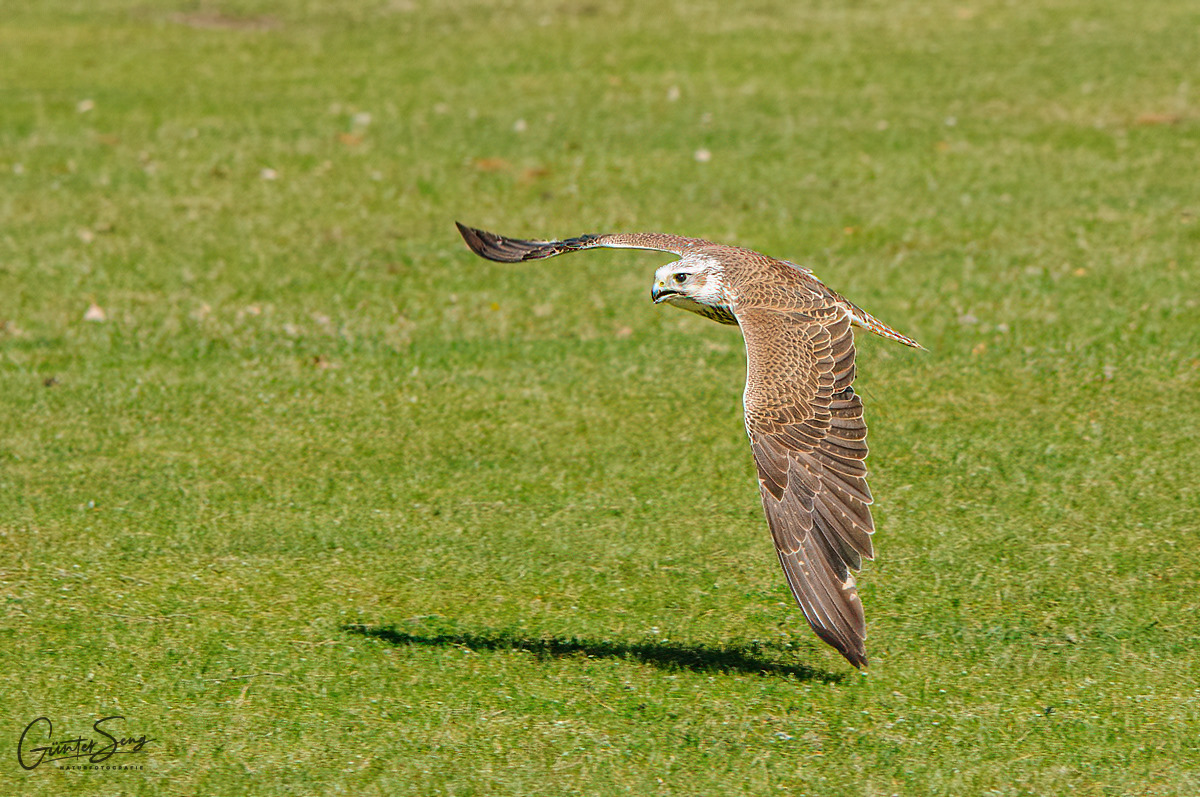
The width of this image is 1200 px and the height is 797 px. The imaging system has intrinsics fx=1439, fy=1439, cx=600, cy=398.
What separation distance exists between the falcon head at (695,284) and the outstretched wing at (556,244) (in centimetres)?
41

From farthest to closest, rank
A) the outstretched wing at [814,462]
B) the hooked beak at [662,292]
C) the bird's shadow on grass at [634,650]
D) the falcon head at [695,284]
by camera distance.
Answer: the hooked beak at [662,292] → the falcon head at [695,284] → the bird's shadow on grass at [634,650] → the outstretched wing at [814,462]

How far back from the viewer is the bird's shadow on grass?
7816mm

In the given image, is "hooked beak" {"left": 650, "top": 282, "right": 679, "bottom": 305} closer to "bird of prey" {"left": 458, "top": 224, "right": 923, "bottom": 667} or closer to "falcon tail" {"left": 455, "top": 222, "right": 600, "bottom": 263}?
"bird of prey" {"left": 458, "top": 224, "right": 923, "bottom": 667}

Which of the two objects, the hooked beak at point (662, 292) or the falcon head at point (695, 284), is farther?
the hooked beak at point (662, 292)

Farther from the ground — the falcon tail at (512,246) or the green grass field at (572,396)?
the falcon tail at (512,246)

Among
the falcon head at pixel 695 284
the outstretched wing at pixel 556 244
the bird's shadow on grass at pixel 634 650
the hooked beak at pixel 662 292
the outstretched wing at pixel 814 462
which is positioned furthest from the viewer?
the outstretched wing at pixel 556 244

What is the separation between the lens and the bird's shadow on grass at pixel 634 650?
7816 mm

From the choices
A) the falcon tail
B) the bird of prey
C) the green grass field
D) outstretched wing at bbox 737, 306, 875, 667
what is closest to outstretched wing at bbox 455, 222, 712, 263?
the falcon tail

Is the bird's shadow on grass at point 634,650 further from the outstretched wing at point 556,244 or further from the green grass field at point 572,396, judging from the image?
the outstretched wing at point 556,244

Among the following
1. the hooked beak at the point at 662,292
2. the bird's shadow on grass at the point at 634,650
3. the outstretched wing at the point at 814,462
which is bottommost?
the bird's shadow on grass at the point at 634,650

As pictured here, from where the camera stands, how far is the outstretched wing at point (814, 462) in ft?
22.0

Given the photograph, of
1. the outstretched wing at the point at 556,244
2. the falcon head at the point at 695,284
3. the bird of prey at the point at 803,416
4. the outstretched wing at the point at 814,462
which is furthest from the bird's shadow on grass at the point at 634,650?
the outstretched wing at the point at 556,244

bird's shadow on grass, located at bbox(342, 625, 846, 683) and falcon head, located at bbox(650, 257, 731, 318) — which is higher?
falcon head, located at bbox(650, 257, 731, 318)

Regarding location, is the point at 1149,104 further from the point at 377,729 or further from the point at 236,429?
the point at 377,729
